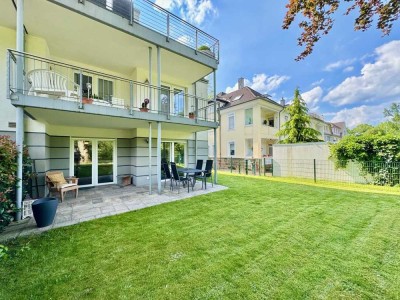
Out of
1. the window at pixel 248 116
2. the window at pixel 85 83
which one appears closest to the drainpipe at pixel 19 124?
the window at pixel 85 83

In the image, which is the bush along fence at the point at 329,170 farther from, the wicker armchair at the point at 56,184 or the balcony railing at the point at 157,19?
the wicker armchair at the point at 56,184

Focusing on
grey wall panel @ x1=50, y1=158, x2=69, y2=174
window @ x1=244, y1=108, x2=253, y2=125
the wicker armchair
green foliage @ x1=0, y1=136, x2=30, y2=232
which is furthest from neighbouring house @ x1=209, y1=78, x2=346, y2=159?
green foliage @ x1=0, y1=136, x2=30, y2=232

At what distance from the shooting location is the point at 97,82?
8352mm

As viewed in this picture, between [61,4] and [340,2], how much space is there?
7281mm

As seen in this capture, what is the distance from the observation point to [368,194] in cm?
701

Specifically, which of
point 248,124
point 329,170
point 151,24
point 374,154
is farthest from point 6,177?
point 248,124

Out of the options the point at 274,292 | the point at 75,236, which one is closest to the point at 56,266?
the point at 75,236

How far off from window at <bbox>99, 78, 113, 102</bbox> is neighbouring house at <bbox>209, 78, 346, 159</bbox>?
12.4 m

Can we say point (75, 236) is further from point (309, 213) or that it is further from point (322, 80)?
point (322, 80)

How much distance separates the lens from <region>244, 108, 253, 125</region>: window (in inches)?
687

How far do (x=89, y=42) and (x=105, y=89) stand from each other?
2.26 meters

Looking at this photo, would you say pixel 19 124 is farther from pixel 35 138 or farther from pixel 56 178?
pixel 56 178

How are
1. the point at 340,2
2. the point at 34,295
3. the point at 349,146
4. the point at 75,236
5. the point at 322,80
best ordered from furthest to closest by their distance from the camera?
the point at 322,80 → the point at 349,146 → the point at 340,2 → the point at 75,236 → the point at 34,295

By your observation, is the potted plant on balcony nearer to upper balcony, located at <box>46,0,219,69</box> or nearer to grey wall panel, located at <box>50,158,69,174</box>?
upper balcony, located at <box>46,0,219,69</box>
